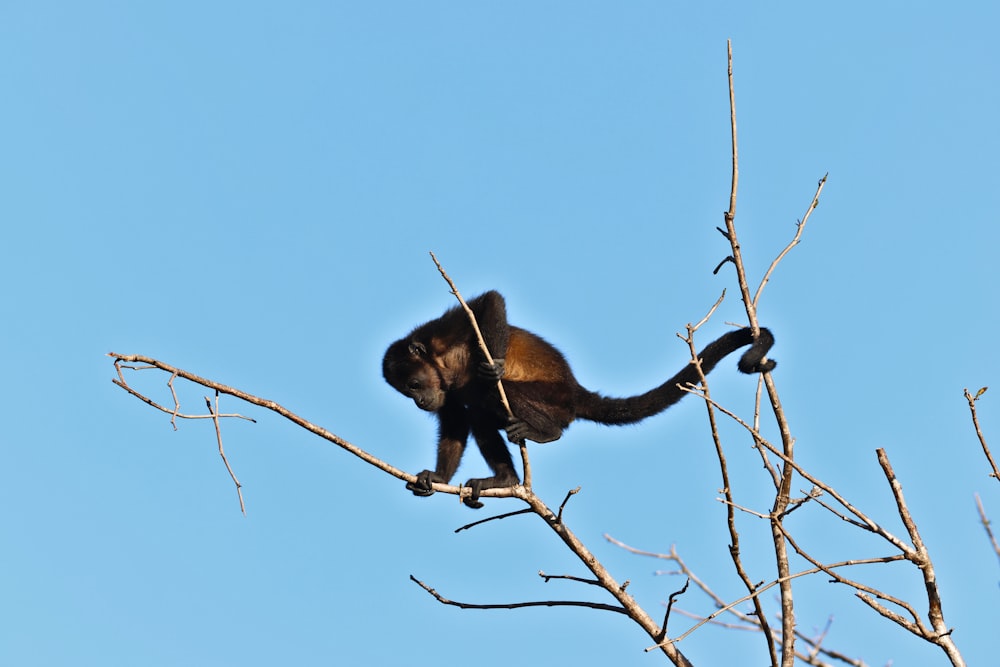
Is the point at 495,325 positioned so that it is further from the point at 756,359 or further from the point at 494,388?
the point at 756,359

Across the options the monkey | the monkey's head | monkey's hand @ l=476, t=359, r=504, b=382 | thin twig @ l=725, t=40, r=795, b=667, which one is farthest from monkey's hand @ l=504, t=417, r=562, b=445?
thin twig @ l=725, t=40, r=795, b=667

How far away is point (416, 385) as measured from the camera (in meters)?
8.90

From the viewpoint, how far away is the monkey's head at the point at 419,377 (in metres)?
8.88

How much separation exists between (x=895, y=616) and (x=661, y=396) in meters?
4.03

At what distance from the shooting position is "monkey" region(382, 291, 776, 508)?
805 cm

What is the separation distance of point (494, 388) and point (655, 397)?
1.21m

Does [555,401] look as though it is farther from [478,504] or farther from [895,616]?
[895,616]

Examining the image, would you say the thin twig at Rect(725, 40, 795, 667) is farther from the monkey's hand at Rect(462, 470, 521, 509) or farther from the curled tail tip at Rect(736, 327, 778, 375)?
the monkey's hand at Rect(462, 470, 521, 509)

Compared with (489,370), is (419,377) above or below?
above

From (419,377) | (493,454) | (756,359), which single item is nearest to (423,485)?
(493,454)

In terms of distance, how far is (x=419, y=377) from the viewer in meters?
8.88

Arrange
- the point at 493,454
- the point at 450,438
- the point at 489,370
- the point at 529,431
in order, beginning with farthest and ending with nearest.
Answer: the point at 450,438 < the point at 493,454 < the point at 529,431 < the point at 489,370

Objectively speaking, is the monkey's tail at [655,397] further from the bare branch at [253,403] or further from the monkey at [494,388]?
the bare branch at [253,403]

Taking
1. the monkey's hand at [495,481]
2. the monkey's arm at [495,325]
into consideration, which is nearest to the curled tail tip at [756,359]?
the monkey's arm at [495,325]
